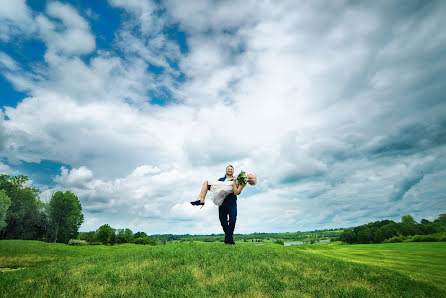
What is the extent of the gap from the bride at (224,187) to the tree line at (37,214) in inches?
2886

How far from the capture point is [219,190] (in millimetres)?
12555

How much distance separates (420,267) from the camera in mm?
10852

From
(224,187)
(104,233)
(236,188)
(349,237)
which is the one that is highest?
(224,187)

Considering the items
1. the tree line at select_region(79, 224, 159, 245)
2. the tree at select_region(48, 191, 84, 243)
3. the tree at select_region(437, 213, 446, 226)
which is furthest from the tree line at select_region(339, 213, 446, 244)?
the tree at select_region(48, 191, 84, 243)

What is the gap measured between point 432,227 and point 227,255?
53.7m

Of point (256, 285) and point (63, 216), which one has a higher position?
point (63, 216)

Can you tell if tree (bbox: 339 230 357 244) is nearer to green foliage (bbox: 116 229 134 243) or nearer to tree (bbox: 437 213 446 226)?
tree (bbox: 437 213 446 226)

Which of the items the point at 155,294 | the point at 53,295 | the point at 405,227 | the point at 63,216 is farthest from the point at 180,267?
the point at 63,216

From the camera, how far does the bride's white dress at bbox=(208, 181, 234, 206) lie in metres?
12.5

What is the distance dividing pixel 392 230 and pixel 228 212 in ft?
180

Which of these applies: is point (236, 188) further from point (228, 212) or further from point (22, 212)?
point (22, 212)

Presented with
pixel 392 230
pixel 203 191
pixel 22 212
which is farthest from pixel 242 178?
pixel 22 212

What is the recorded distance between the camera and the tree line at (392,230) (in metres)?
42.2

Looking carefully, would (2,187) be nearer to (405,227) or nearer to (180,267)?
(180,267)
